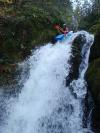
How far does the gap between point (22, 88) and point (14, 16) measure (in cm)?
419

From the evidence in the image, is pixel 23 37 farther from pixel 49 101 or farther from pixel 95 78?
pixel 95 78

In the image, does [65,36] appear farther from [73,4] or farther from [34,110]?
[73,4]

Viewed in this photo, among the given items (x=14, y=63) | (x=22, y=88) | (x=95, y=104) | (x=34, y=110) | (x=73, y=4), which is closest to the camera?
(x=95, y=104)

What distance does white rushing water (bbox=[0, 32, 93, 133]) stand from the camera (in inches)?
380

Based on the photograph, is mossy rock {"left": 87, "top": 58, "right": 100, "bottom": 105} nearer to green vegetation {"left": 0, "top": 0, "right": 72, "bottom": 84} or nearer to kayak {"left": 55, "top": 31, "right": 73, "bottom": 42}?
kayak {"left": 55, "top": 31, "right": 73, "bottom": 42}

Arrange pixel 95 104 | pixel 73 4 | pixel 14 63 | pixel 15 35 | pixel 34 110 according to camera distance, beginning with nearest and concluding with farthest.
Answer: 1. pixel 95 104
2. pixel 34 110
3. pixel 14 63
4. pixel 15 35
5. pixel 73 4

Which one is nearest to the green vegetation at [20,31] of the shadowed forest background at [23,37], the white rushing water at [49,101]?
the shadowed forest background at [23,37]

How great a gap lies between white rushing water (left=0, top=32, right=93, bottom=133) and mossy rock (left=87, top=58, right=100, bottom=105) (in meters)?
0.36

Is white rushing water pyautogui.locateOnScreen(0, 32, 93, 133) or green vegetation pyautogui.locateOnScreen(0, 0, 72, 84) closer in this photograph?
white rushing water pyautogui.locateOnScreen(0, 32, 93, 133)

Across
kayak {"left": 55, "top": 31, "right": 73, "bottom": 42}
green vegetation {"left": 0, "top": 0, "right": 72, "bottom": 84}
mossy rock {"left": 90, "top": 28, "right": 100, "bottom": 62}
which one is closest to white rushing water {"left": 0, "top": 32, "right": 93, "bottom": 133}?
mossy rock {"left": 90, "top": 28, "right": 100, "bottom": 62}

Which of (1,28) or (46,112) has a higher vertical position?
(1,28)

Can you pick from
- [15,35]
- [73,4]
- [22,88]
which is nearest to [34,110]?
[22,88]

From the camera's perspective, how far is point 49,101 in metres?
10.3

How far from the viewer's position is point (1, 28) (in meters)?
13.0
